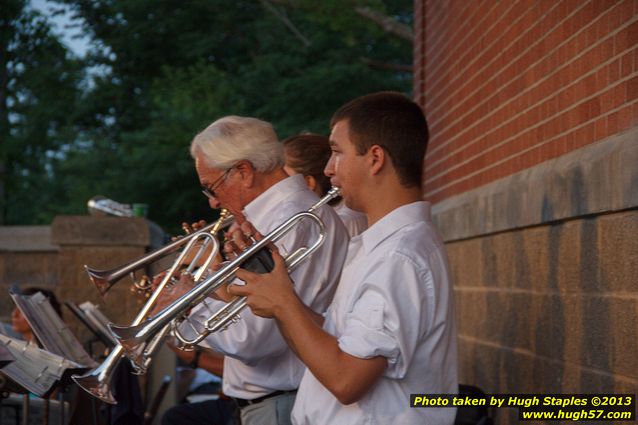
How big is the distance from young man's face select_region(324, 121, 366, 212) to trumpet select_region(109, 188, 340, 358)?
0.40ft

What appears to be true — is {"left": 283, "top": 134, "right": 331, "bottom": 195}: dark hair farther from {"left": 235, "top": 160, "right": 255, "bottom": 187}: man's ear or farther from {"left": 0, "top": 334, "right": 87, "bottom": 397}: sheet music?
{"left": 0, "top": 334, "right": 87, "bottom": 397}: sheet music

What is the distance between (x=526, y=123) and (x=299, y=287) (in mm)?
1629

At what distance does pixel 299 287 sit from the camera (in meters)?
4.19

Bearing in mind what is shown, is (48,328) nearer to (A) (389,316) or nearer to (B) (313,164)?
(B) (313,164)

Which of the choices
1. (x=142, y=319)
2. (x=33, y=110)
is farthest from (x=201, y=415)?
(x=33, y=110)

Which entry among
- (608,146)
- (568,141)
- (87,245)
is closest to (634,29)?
(608,146)

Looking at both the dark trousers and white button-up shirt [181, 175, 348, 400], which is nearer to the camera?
white button-up shirt [181, 175, 348, 400]

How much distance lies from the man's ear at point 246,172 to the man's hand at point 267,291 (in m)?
1.37

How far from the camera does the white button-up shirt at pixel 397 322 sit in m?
2.86

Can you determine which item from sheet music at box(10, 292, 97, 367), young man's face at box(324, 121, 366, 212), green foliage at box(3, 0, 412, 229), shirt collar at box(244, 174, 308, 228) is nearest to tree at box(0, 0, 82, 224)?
green foliage at box(3, 0, 412, 229)

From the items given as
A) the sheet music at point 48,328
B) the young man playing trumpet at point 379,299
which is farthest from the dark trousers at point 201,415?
the young man playing trumpet at point 379,299

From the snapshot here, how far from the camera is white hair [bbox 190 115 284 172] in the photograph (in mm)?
4418

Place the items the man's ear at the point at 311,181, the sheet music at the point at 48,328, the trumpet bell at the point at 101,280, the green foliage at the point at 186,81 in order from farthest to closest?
the green foliage at the point at 186,81 → the man's ear at the point at 311,181 → the trumpet bell at the point at 101,280 → the sheet music at the point at 48,328

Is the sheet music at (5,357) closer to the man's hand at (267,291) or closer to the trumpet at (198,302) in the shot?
the trumpet at (198,302)
